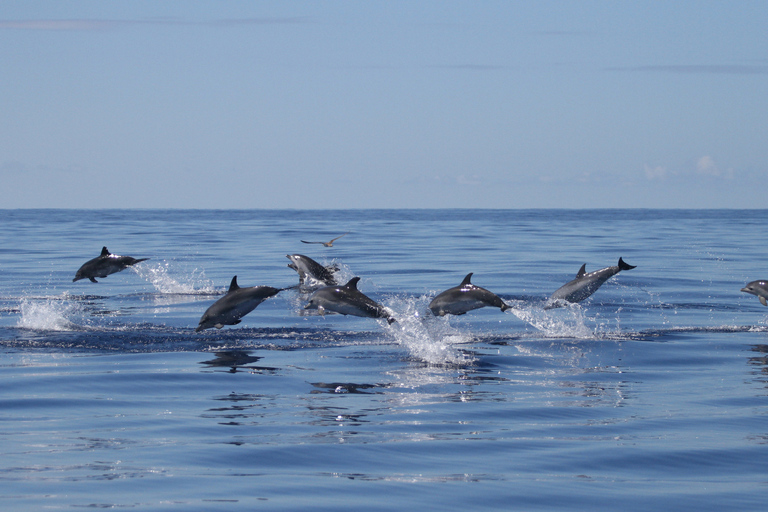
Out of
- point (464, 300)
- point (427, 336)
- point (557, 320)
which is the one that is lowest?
point (427, 336)

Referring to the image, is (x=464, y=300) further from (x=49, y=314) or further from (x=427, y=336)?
(x=49, y=314)

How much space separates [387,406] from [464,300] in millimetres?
4024

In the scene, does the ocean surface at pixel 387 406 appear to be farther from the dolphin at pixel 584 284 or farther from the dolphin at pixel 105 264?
the dolphin at pixel 105 264

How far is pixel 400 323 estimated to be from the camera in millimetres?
16047

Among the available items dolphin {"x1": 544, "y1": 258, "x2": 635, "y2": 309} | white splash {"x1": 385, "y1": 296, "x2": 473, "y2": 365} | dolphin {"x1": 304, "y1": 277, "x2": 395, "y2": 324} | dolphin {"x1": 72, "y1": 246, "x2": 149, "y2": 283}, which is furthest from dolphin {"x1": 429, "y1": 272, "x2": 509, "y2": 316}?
dolphin {"x1": 72, "y1": 246, "x2": 149, "y2": 283}

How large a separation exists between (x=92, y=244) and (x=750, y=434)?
37774mm

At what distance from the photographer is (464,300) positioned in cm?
1341

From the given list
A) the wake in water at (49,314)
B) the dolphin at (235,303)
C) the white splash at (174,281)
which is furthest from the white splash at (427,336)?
the white splash at (174,281)

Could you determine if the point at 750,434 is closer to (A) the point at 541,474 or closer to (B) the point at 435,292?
(A) the point at 541,474

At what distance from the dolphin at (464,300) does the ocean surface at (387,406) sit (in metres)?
0.62

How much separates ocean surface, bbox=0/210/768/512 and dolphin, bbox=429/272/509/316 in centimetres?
62

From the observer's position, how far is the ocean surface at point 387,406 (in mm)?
6820

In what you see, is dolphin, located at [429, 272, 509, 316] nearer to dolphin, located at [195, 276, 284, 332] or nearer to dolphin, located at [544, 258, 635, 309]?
dolphin, located at [544, 258, 635, 309]

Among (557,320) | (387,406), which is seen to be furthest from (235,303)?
(557,320)
